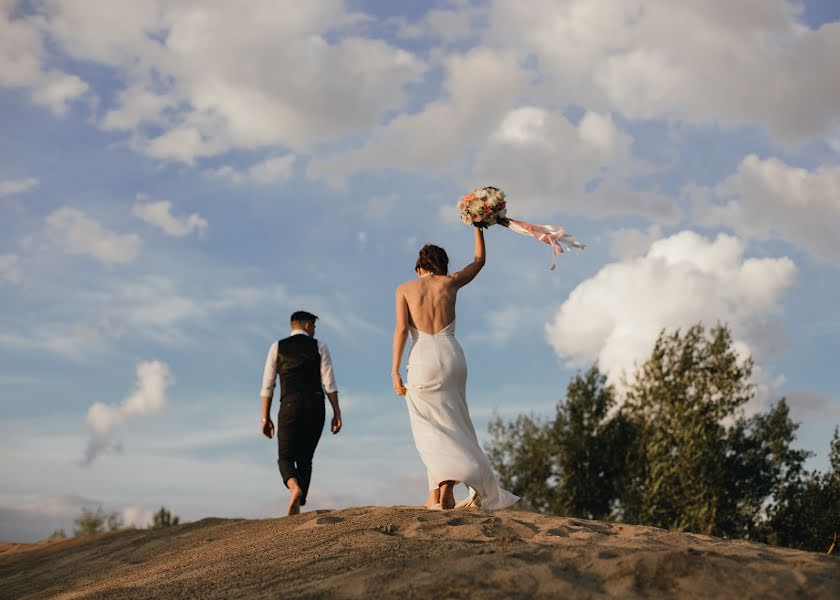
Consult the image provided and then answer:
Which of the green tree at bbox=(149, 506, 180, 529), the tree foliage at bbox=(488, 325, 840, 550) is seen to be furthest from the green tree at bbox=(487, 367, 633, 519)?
the green tree at bbox=(149, 506, 180, 529)

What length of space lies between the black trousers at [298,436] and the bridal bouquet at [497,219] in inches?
145

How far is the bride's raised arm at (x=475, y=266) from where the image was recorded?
9.74 metres

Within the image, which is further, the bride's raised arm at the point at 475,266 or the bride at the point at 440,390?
the bride's raised arm at the point at 475,266

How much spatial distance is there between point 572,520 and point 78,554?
7.96 metres

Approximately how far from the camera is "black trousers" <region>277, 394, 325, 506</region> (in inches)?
450

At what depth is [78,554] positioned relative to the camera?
12.2m

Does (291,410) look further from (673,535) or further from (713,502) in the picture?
(713,502)

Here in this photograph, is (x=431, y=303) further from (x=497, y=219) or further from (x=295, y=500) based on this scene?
(x=295, y=500)

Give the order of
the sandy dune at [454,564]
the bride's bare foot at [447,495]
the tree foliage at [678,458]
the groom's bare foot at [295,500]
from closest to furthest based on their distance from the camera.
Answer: the sandy dune at [454,564]
the bride's bare foot at [447,495]
the groom's bare foot at [295,500]
the tree foliage at [678,458]

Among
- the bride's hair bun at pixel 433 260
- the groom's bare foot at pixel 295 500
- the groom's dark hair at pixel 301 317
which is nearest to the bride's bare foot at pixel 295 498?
the groom's bare foot at pixel 295 500

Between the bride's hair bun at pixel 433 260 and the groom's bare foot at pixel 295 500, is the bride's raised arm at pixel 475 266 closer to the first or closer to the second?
the bride's hair bun at pixel 433 260

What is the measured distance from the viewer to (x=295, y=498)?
11.2m

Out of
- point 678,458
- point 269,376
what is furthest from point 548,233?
point 678,458

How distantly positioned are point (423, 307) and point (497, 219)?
62.1 inches
